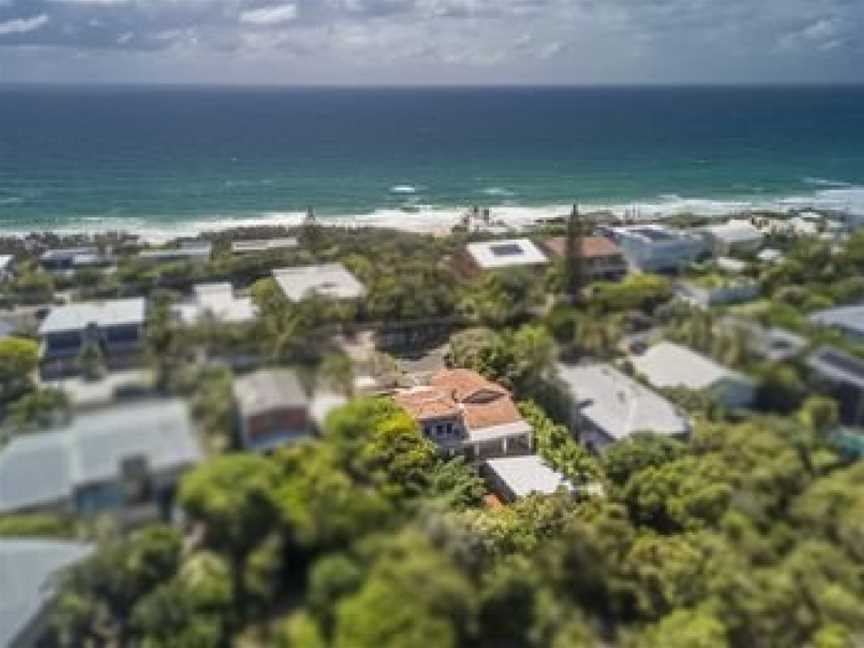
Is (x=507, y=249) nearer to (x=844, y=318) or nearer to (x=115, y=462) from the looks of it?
(x=844, y=318)

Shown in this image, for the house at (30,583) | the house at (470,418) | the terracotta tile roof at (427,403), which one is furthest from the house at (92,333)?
the terracotta tile roof at (427,403)

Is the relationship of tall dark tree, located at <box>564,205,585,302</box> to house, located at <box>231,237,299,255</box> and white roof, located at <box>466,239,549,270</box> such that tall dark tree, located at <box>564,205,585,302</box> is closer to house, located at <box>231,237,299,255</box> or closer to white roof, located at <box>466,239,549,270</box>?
white roof, located at <box>466,239,549,270</box>

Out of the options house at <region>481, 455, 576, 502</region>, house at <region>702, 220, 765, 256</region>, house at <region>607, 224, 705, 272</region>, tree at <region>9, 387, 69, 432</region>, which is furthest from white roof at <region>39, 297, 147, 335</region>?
house at <region>481, 455, 576, 502</region>

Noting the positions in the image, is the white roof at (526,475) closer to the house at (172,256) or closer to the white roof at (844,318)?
the white roof at (844,318)

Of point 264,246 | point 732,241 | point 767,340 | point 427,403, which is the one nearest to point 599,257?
point 732,241

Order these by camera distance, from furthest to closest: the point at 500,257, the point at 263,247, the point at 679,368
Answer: the point at 263,247
the point at 500,257
the point at 679,368

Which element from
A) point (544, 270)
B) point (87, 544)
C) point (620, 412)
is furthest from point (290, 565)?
point (544, 270)
